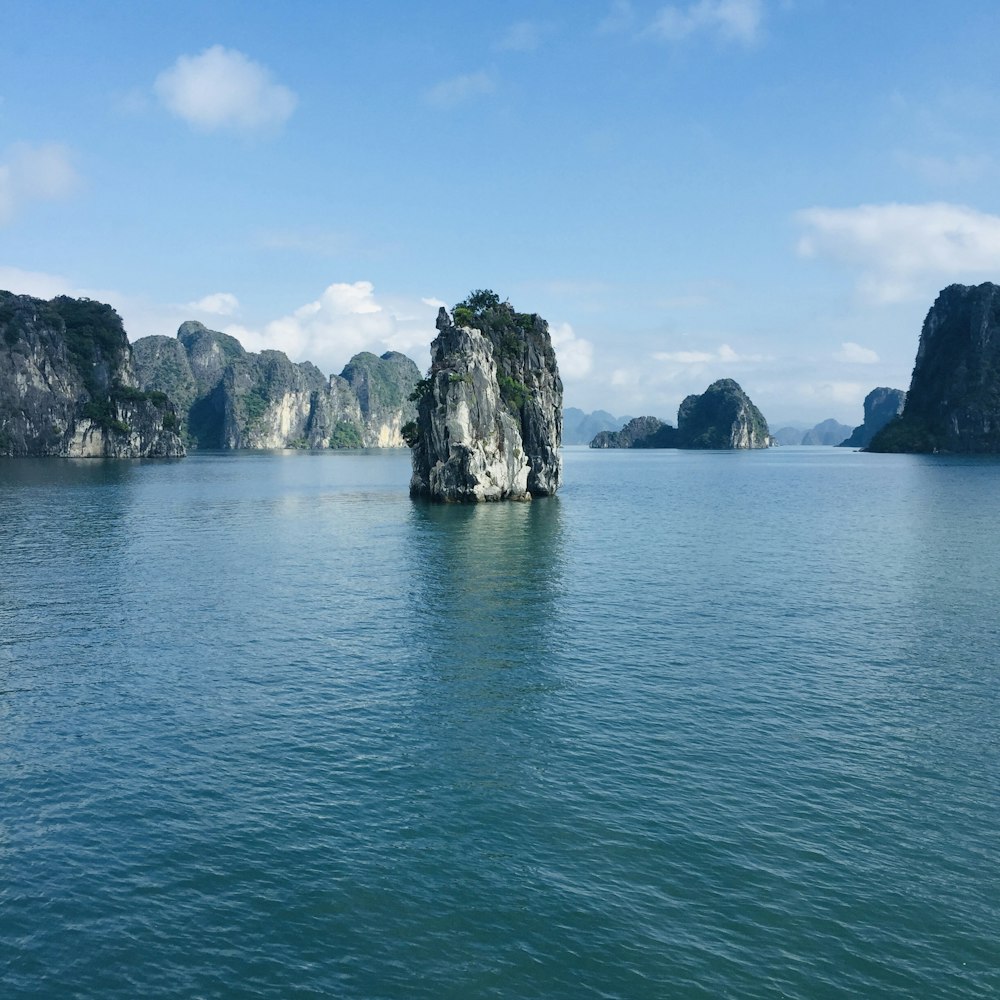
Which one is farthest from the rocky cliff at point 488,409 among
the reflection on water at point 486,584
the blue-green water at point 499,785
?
the blue-green water at point 499,785

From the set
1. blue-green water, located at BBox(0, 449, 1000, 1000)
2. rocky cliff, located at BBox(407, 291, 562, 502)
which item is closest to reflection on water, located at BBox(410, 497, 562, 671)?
blue-green water, located at BBox(0, 449, 1000, 1000)

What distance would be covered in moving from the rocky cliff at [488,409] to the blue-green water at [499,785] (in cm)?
4482

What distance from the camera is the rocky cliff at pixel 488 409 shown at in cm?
9962

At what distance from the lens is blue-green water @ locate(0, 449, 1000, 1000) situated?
1725 cm

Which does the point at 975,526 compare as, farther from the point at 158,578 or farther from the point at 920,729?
the point at 158,578

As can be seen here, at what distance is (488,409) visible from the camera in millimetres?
102000

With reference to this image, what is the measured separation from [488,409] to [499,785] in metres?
79.7

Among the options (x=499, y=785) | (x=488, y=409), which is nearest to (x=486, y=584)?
(x=499, y=785)

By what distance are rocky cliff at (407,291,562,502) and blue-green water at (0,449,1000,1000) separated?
147 feet

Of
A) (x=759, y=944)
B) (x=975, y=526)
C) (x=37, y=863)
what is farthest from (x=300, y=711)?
(x=975, y=526)

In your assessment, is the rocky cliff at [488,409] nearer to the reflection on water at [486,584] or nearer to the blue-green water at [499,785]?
the reflection on water at [486,584]

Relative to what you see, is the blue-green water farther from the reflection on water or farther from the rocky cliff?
the rocky cliff

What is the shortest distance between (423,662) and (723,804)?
58.9ft

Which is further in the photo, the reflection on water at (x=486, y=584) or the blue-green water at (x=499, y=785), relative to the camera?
the reflection on water at (x=486, y=584)
